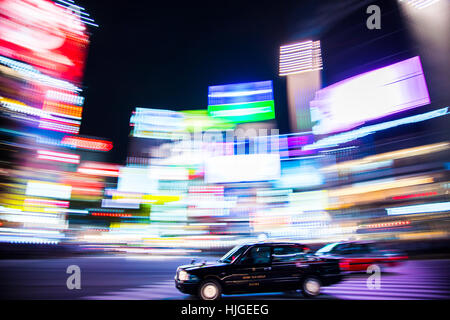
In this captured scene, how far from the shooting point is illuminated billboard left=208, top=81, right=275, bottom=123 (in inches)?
1179

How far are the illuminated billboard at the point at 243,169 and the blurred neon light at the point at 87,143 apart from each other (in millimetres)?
33145

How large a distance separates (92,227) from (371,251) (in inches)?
2512

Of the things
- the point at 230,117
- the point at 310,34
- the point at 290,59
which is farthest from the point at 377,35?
the point at 230,117

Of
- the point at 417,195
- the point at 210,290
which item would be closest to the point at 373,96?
the point at 417,195

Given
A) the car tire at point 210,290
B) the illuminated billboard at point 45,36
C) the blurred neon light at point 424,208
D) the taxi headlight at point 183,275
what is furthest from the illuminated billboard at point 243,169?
the car tire at point 210,290

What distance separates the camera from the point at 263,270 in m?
5.75

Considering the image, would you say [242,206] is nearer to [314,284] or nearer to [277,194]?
[277,194]

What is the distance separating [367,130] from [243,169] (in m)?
16.1

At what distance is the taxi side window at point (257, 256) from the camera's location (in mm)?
5859

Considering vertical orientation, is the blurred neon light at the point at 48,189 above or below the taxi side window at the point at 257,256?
above

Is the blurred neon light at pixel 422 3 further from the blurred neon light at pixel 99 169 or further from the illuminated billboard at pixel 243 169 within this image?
the blurred neon light at pixel 99 169

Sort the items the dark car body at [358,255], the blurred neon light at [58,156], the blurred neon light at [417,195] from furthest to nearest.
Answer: the blurred neon light at [58,156]
the blurred neon light at [417,195]
the dark car body at [358,255]

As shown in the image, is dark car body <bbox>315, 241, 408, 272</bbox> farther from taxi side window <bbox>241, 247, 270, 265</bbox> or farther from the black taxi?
taxi side window <bbox>241, 247, 270, 265</bbox>

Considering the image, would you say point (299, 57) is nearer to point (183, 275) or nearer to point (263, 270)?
point (263, 270)
